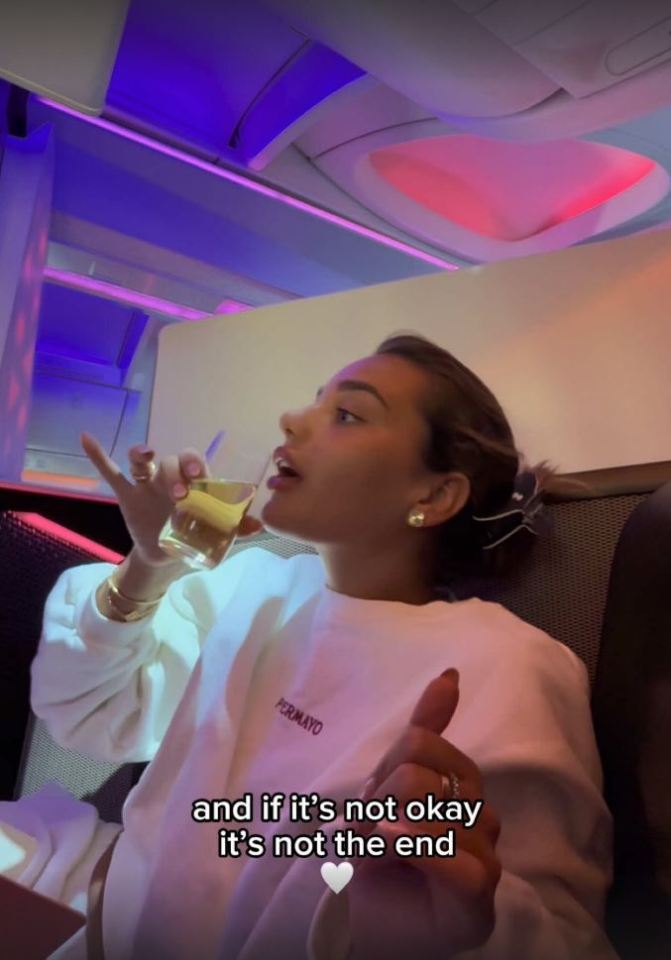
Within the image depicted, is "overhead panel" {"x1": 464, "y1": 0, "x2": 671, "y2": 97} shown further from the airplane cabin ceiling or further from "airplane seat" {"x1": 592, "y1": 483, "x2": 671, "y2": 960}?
"airplane seat" {"x1": 592, "y1": 483, "x2": 671, "y2": 960}

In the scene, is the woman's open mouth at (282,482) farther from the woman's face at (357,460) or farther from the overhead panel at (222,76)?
the overhead panel at (222,76)

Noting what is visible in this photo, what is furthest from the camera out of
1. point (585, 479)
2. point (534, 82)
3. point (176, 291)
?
point (176, 291)

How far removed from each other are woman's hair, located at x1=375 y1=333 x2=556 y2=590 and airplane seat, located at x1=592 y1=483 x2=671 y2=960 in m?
0.13

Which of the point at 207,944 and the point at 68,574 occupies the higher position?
the point at 68,574

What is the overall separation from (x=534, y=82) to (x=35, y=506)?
945 millimetres

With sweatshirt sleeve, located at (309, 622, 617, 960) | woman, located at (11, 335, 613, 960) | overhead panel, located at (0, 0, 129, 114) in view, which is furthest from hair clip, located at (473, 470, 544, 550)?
overhead panel, located at (0, 0, 129, 114)

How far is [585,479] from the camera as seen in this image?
2.24ft

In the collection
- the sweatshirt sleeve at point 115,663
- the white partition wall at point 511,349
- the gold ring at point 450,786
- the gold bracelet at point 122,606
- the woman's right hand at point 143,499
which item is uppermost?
the white partition wall at point 511,349

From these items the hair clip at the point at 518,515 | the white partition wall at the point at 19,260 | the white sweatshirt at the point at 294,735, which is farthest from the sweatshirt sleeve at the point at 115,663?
the white partition wall at the point at 19,260

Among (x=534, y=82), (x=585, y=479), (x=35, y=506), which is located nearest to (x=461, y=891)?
(x=585, y=479)

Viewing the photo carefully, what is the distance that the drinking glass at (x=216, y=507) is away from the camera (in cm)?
62

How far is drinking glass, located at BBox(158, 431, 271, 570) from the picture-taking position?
0.62m

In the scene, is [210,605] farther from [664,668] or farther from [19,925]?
[664,668]

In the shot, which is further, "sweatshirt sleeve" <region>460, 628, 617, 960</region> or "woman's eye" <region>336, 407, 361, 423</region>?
"woman's eye" <region>336, 407, 361, 423</region>
